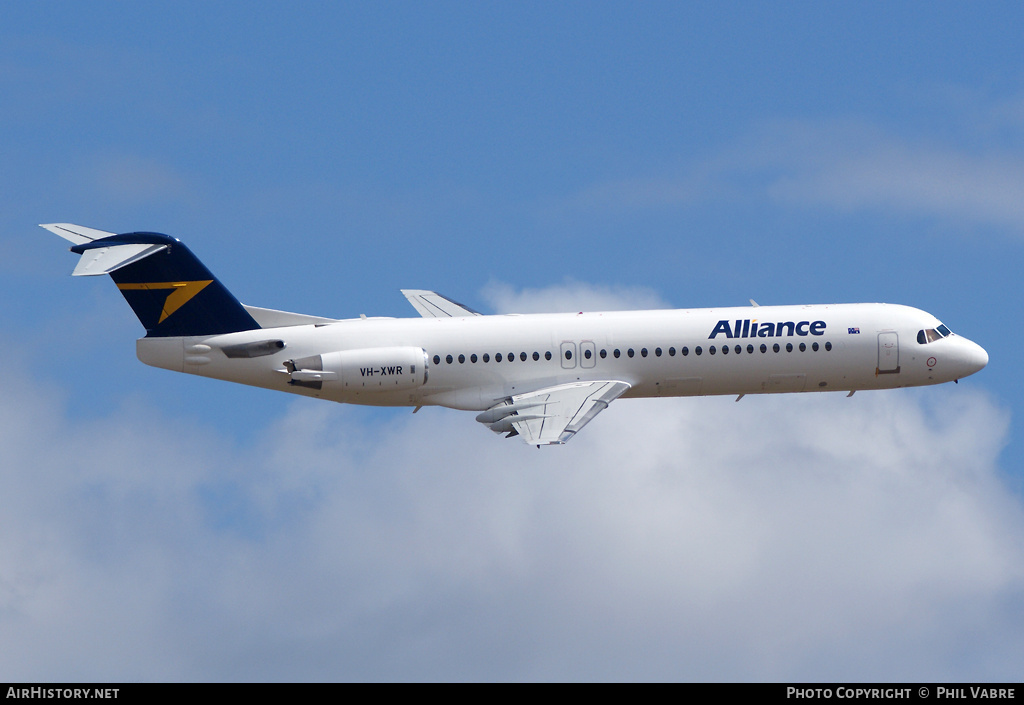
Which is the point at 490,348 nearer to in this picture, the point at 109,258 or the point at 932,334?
the point at 109,258

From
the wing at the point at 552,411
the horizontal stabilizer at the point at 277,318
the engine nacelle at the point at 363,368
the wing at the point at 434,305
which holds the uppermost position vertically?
the wing at the point at 434,305

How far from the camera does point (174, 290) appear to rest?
50.1 metres

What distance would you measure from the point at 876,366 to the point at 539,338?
12.6m

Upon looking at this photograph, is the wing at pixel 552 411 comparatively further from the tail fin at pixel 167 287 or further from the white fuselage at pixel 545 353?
the tail fin at pixel 167 287

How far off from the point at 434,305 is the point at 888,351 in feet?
59.0

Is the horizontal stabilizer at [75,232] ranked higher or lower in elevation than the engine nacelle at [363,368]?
higher

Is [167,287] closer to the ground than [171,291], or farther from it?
farther from it

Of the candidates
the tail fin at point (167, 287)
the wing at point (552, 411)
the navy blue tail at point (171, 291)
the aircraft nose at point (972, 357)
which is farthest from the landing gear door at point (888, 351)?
the navy blue tail at point (171, 291)

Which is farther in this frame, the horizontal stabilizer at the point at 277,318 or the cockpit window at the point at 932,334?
the cockpit window at the point at 932,334

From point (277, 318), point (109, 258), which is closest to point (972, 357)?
point (277, 318)

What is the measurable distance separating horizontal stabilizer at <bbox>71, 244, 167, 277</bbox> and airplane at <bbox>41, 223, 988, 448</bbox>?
8 cm

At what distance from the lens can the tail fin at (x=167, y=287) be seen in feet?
163

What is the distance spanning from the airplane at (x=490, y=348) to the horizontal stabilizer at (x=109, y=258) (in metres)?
0.08

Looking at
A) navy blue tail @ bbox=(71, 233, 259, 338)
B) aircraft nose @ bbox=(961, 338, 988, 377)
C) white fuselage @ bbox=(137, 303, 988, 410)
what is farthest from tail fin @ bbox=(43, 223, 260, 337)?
aircraft nose @ bbox=(961, 338, 988, 377)
